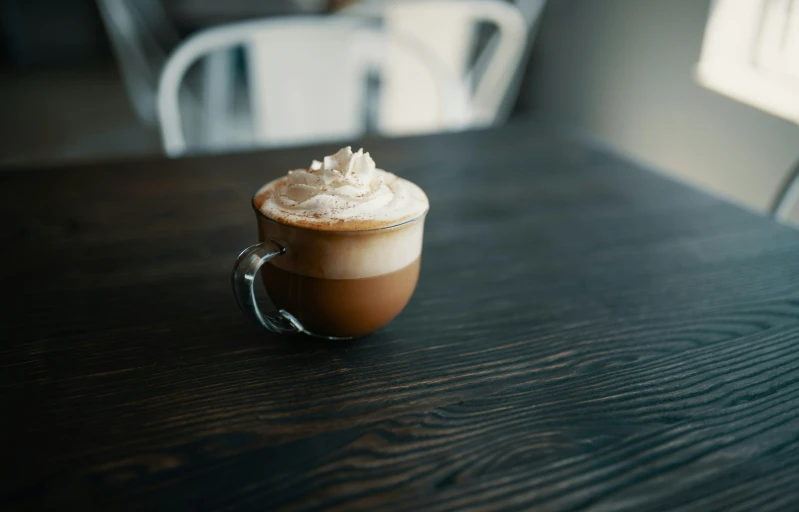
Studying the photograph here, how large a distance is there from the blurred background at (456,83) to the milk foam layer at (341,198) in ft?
1.55

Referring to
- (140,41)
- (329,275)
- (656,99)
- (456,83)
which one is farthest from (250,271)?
(140,41)

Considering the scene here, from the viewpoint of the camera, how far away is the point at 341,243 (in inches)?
16.4

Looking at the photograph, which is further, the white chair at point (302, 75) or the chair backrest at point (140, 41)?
the chair backrest at point (140, 41)

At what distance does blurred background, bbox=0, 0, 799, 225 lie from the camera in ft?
3.66

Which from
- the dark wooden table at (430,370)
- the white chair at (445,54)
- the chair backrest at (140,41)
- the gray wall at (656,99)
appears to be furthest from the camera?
the chair backrest at (140,41)

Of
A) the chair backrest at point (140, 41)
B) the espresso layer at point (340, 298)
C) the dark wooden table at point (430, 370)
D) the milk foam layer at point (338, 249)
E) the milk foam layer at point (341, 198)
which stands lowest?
the chair backrest at point (140, 41)

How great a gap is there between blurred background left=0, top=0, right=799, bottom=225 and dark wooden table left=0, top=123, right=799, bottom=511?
10.8 inches

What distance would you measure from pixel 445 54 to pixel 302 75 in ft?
3.92

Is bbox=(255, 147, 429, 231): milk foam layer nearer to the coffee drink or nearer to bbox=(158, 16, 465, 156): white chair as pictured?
the coffee drink

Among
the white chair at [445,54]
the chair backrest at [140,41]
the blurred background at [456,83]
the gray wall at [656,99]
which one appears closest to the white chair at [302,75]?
the blurred background at [456,83]

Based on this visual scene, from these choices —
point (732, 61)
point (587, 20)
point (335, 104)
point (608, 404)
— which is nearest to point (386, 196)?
point (608, 404)

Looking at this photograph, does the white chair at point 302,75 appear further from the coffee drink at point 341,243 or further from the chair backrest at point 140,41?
the chair backrest at point 140,41

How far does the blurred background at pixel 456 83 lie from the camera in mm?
1114

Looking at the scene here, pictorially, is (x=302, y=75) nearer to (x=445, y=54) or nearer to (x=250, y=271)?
(x=250, y=271)
